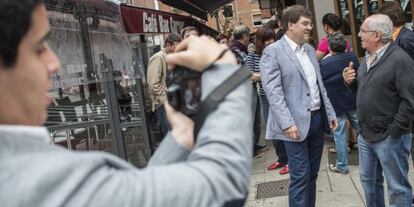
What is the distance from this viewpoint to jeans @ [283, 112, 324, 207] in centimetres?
409

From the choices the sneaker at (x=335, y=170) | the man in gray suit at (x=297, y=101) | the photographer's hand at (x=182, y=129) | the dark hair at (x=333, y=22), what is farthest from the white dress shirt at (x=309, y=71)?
the photographer's hand at (x=182, y=129)

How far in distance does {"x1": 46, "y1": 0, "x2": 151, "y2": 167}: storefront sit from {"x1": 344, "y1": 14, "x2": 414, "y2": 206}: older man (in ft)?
7.51

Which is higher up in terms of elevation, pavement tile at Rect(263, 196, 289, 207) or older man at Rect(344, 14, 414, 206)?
older man at Rect(344, 14, 414, 206)

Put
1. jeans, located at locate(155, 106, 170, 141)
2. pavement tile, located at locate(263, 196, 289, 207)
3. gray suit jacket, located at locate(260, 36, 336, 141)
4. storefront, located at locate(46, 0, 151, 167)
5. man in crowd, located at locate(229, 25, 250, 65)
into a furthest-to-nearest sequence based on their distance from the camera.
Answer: man in crowd, located at locate(229, 25, 250, 65) → jeans, located at locate(155, 106, 170, 141) → pavement tile, located at locate(263, 196, 289, 207) → storefront, located at locate(46, 0, 151, 167) → gray suit jacket, located at locate(260, 36, 336, 141)

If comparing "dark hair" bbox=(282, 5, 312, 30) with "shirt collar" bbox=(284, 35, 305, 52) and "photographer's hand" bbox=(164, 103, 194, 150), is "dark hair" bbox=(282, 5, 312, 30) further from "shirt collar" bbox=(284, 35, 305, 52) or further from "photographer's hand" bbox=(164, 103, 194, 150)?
"photographer's hand" bbox=(164, 103, 194, 150)

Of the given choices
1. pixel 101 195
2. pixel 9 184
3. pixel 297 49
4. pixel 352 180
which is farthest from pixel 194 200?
Answer: pixel 352 180

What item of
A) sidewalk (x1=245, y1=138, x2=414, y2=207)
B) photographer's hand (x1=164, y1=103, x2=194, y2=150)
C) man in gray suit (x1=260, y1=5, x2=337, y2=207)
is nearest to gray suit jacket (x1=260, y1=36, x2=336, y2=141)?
man in gray suit (x1=260, y1=5, x2=337, y2=207)

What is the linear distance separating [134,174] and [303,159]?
327cm

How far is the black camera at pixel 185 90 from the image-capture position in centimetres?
109

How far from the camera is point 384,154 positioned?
12.4 feet

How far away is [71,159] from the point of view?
915 mm

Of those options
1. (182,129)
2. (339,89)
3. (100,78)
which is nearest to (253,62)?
(339,89)

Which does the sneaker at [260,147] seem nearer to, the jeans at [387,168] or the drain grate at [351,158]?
the drain grate at [351,158]

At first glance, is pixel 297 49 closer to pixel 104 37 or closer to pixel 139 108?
pixel 104 37
